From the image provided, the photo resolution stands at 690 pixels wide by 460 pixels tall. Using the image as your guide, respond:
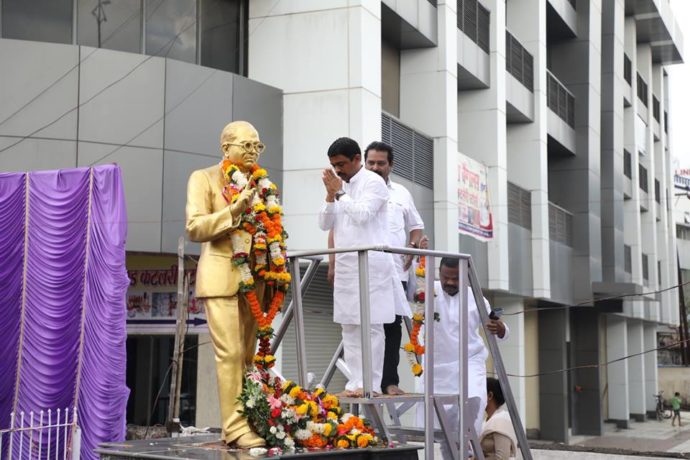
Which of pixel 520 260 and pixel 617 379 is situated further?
pixel 617 379

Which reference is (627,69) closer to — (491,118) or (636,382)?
(636,382)

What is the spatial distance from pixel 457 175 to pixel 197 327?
20.1ft

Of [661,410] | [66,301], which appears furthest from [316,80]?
[661,410]

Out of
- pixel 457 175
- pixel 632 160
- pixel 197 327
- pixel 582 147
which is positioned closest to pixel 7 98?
pixel 197 327

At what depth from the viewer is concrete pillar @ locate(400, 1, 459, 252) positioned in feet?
69.9

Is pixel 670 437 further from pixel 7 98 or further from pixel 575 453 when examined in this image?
pixel 7 98

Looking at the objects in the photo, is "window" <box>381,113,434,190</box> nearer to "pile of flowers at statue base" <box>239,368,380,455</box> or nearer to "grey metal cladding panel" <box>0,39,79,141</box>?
"grey metal cladding panel" <box>0,39,79,141</box>

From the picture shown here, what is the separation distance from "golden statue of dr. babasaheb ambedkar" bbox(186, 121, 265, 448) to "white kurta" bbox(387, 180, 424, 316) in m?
1.25

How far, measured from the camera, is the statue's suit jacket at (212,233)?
7.63 metres

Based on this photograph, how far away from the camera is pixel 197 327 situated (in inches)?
736

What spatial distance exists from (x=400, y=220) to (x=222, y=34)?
10.7 m

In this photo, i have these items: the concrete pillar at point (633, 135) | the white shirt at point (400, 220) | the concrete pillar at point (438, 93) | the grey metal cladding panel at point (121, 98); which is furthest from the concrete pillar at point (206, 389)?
the concrete pillar at point (633, 135)

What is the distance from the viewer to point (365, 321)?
24.8 feet

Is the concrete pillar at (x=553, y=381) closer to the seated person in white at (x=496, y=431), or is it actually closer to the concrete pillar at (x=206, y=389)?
the concrete pillar at (x=206, y=389)
